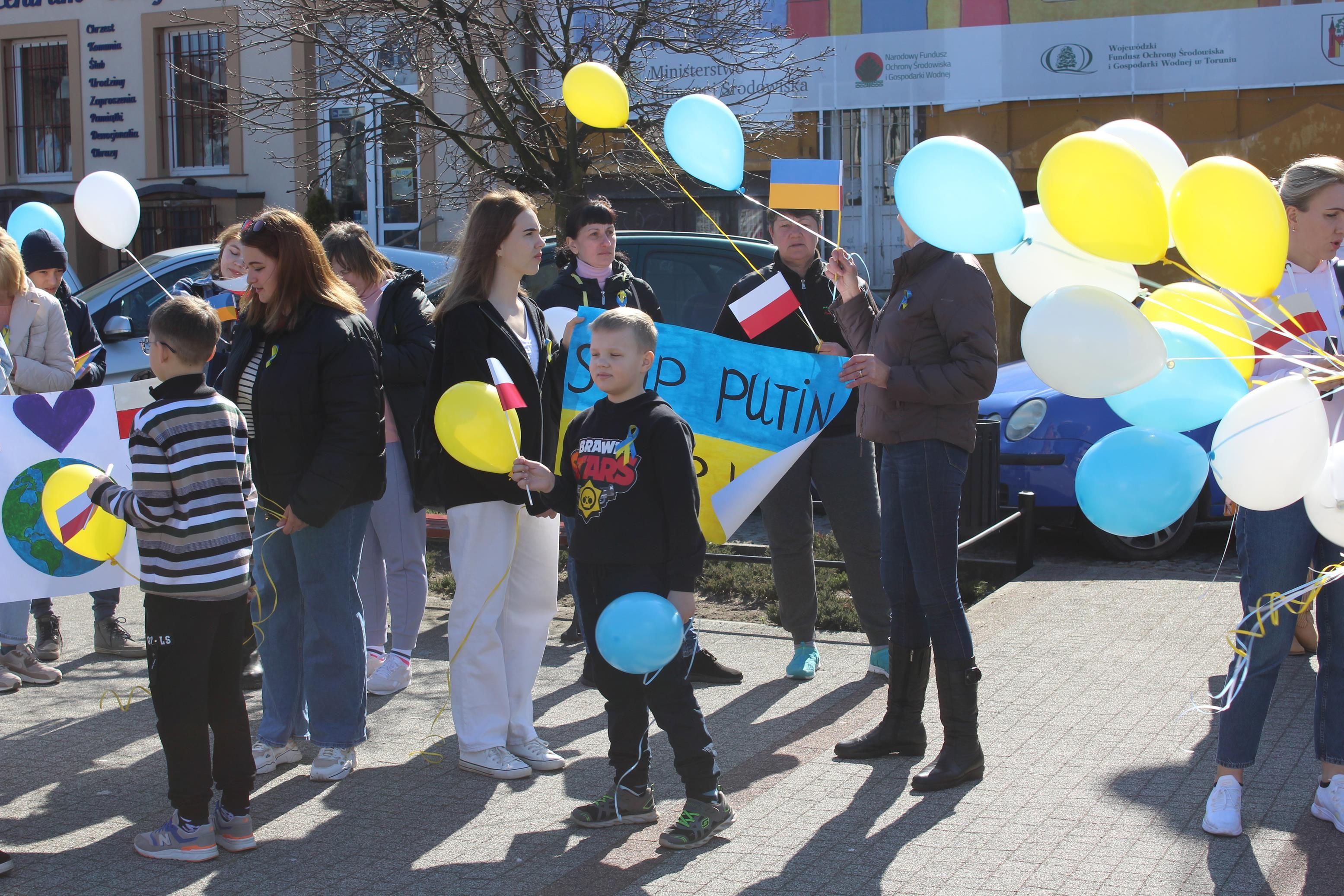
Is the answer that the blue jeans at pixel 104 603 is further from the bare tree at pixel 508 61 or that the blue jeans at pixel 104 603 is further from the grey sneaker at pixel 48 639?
the bare tree at pixel 508 61

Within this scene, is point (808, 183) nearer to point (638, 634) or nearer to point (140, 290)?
point (638, 634)

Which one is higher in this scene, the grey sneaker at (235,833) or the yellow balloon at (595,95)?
the yellow balloon at (595,95)

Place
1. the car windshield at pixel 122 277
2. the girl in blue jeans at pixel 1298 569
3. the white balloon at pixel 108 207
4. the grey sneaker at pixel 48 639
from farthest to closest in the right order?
the car windshield at pixel 122 277 < the white balloon at pixel 108 207 < the grey sneaker at pixel 48 639 < the girl in blue jeans at pixel 1298 569

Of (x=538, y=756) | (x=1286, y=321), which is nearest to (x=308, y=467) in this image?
(x=538, y=756)

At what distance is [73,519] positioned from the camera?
4145 millimetres

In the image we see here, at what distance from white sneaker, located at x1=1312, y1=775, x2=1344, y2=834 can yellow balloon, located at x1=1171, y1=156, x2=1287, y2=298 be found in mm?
1673

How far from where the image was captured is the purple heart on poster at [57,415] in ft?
17.0

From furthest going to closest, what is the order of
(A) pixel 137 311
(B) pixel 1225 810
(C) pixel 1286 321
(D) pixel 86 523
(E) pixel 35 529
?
(A) pixel 137 311 → (E) pixel 35 529 → (D) pixel 86 523 → (B) pixel 1225 810 → (C) pixel 1286 321

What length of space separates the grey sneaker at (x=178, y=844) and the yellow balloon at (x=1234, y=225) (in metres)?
3.29

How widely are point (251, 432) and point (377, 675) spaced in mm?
1526

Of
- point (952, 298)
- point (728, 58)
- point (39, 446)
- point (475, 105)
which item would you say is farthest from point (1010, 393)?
point (475, 105)

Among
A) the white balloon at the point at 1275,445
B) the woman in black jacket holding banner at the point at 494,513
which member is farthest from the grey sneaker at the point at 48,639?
the white balloon at the point at 1275,445

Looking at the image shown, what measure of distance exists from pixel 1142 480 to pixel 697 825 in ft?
5.51

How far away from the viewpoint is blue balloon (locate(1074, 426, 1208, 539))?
3357 millimetres
